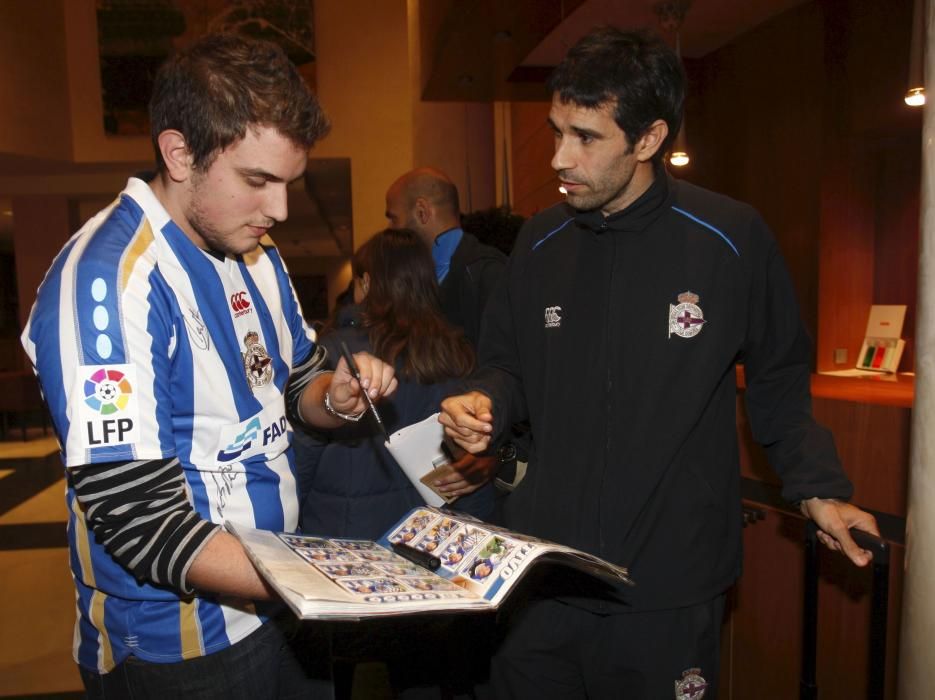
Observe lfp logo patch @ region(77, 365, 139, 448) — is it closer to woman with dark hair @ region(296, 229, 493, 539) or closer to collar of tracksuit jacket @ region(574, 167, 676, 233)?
collar of tracksuit jacket @ region(574, 167, 676, 233)

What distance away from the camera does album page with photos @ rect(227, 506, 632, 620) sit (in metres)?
0.87

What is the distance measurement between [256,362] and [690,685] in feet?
3.44

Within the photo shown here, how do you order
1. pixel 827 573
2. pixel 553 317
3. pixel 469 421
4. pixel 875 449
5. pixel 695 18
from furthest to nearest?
pixel 695 18, pixel 827 573, pixel 875 449, pixel 553 317, pixel 469 421

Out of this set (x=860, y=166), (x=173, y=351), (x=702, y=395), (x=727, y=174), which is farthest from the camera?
(x=727, y=174)

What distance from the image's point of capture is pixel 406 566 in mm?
1121

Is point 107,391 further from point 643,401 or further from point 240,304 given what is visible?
point 643,401

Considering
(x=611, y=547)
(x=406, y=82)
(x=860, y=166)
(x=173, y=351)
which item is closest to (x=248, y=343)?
(x=173, y=351)

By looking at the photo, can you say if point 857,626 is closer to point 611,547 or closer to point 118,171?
point 611,547

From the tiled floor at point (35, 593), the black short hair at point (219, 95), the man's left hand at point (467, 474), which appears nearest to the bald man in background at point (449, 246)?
the man's left hand at point (467, 474)

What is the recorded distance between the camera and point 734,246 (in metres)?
1.44

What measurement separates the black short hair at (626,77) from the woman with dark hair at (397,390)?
0.94 m

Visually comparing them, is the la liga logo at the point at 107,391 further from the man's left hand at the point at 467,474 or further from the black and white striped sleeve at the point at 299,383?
the man's left hand at the point at 467,474

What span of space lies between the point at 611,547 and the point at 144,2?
27.0 ft

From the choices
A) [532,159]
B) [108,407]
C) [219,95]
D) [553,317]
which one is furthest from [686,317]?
[532,159]
